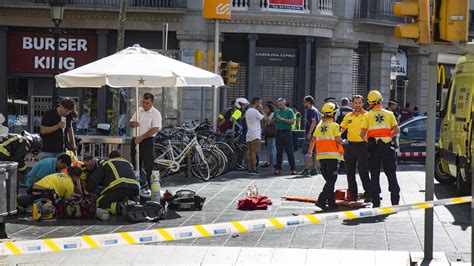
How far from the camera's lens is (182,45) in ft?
102

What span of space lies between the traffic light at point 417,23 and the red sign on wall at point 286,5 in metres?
21.9

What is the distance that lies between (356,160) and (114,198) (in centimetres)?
404

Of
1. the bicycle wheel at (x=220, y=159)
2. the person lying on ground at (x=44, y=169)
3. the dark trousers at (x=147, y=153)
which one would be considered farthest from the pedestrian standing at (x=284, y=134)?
the person lying on ground at (x=44, y=169)

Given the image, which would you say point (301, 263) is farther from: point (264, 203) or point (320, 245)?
point (264, 203)

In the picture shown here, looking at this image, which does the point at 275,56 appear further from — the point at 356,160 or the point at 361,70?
the point at 356,160

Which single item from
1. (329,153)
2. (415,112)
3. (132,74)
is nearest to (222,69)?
(132,74)

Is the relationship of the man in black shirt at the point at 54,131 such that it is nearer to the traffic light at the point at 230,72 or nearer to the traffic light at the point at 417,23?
the traffic light at the point at 417,23

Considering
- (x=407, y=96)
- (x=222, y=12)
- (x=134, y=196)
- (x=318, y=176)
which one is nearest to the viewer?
(x=134, y=196)

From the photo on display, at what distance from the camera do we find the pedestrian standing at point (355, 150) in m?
14.2

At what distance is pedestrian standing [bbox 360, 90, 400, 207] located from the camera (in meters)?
13.7

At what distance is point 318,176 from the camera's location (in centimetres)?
1962

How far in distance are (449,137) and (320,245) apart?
642cm

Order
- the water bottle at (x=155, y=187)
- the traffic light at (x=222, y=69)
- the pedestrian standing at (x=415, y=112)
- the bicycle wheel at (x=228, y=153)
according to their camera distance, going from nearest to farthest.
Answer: the water bottle at (x=155, y=187)
the bicycle wheel at (x=228, y=153)
the traffic light at (x=222, y=69)
the pedestrian standing at (x=415, y=112)

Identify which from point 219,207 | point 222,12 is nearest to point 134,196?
point 219,207
